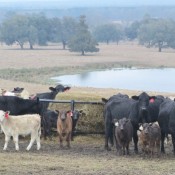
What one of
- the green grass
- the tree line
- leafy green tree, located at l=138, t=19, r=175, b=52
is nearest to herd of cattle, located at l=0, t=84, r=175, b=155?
the green grass

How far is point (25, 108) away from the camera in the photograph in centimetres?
1748

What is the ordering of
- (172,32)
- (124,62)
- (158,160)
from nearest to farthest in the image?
(158,160) < (124,62) < (172,32)

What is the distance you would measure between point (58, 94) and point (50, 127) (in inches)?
80.5

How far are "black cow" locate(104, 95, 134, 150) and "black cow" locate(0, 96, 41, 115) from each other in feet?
6.94

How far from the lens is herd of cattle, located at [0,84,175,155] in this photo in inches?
579

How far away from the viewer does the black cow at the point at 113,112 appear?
16.2 meters

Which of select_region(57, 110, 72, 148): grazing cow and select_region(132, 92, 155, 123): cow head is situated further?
select_region(57, 110, 72, 148): grazing cow

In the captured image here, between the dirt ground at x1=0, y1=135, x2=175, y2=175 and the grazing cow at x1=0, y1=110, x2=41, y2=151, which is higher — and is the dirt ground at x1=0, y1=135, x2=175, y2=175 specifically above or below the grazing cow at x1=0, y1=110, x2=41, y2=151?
below

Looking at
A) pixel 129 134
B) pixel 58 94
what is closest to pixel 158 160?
pixel 129 134

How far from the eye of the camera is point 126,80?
203 ft

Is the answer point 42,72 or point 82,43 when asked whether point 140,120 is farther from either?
point 82,43

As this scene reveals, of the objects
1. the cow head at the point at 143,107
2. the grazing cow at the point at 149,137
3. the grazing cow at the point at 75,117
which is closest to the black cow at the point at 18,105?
the grazing cow at the point at 75,117

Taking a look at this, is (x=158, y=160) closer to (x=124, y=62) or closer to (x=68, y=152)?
(x=68, y=152)

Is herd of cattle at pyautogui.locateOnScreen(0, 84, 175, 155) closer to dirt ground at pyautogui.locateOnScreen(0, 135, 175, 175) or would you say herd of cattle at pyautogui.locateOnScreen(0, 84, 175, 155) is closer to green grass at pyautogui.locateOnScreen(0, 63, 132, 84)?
dirt ground at pyautogui.locateOnScreen(0, 135, 175, 175)
